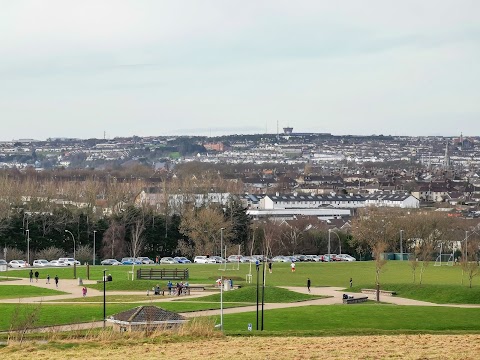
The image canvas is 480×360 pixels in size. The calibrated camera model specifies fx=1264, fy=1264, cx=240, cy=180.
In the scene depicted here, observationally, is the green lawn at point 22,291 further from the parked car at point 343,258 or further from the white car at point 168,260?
the parked car at point 343,258

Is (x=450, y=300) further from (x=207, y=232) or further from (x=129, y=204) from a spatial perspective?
(x=129, y=204)

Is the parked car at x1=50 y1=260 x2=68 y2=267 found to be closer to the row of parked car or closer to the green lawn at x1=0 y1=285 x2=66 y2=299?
the row of parked car

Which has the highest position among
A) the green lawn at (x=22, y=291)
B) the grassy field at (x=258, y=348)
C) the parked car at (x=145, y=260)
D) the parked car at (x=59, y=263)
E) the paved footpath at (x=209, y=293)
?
the grassy field at (x=258, y=348)

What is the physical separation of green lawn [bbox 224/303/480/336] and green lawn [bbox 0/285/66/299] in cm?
1595

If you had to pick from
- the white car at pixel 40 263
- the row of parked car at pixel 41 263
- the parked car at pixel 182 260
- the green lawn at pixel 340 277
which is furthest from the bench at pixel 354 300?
the parked car at pixel 182 260

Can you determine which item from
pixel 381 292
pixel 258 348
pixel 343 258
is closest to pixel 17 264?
pixel 343 258

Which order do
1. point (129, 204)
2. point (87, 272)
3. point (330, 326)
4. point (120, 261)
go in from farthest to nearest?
point (129, 204)
point (120, 261)
point (87, 272)
point (330, 326)

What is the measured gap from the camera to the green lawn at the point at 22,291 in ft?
221

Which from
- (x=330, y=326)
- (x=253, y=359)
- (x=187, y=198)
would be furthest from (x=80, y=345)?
(x=187, y=198)

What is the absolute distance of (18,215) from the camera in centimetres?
10688

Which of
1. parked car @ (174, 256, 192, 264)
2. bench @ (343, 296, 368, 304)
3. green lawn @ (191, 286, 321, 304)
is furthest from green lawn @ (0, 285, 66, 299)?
parked car @ (174, 256, 192, 264)

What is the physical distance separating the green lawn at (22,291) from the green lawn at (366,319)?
15.9 m

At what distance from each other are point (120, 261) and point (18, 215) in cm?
1104

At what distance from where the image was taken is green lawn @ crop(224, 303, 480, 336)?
165 ft
